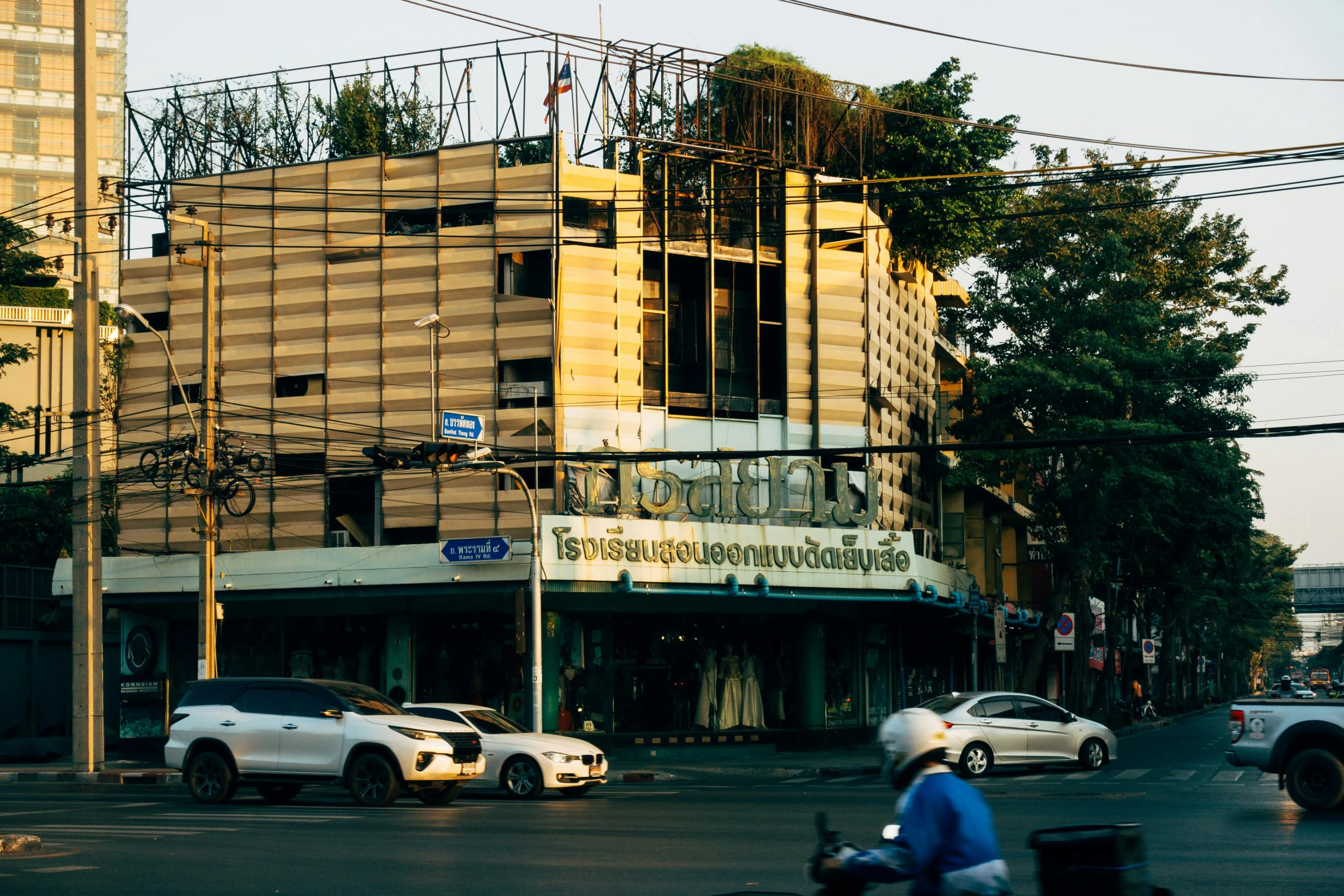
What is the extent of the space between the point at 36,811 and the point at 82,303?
12364mm

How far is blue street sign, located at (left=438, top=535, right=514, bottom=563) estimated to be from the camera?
95.8 ft

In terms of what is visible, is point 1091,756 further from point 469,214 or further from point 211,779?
point 469,214

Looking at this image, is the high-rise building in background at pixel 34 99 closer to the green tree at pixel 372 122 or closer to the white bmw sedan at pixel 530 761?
the green tree at pixel 372 122

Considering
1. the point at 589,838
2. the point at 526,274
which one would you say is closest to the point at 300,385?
the point at 526,274

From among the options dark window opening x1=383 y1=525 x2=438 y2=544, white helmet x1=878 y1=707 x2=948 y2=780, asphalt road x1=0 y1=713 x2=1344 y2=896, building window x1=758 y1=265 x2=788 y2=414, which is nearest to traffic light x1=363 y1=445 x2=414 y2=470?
asphalt road x1=0 y1=713 x2=1344 y2=896

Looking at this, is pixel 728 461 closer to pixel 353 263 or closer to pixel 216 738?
pixel 353 263

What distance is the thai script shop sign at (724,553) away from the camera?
29547 mm

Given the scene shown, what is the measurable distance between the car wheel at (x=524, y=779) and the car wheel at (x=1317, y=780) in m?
10.4

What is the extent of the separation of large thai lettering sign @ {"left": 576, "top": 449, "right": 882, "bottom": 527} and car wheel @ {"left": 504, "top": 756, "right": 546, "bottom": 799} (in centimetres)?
976

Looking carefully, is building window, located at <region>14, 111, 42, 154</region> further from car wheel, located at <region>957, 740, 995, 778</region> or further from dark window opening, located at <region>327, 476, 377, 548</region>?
car wheel, located at <region>957, 740, 995, 778</region>

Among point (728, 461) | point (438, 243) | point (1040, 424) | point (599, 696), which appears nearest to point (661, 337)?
point (728, 461)

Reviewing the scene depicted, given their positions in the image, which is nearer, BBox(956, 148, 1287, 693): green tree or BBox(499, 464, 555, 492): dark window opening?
BBox(499, 464, 555, 492): dark window opening

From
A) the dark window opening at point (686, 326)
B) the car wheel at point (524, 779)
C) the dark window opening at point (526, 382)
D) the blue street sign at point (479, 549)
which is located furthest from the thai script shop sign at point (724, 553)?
the car wheel at point (524, 779)

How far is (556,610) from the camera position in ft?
102
